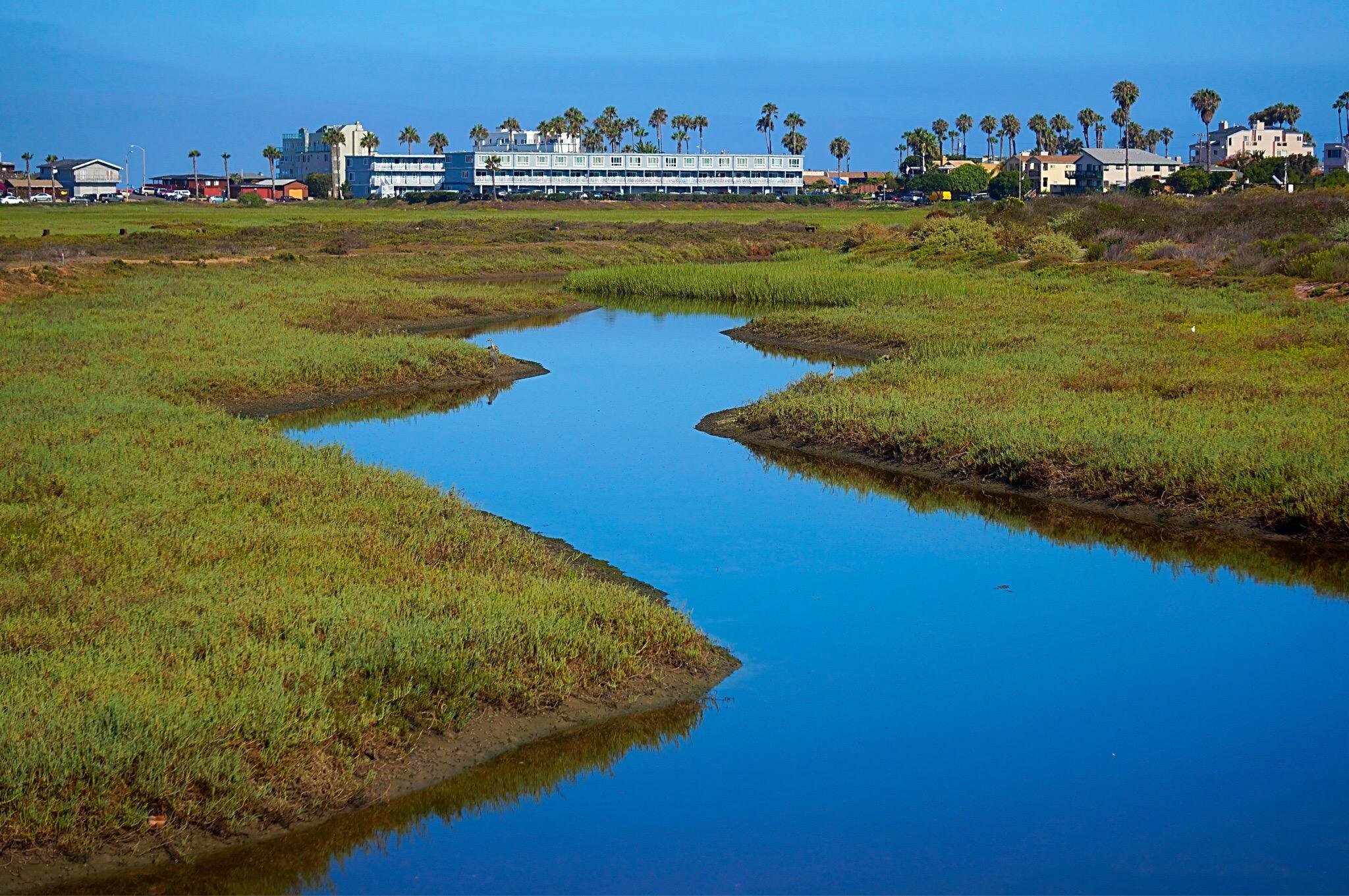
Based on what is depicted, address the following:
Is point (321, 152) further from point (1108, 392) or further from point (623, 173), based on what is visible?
point (1108, 392)

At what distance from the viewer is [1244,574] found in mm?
13781

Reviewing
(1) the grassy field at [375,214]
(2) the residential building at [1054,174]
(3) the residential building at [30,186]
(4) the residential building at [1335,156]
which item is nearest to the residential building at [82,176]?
(3) the residential building at [30,186]

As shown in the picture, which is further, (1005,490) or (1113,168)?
(1113,168)

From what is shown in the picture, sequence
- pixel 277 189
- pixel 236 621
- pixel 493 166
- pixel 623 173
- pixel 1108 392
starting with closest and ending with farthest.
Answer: pixel 236 621 → pixel 1108 392 → pixel 493 166 → pixel 623 173 → pixel 277 189

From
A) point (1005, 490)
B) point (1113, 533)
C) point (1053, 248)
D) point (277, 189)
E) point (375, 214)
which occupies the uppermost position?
point (277, 189)

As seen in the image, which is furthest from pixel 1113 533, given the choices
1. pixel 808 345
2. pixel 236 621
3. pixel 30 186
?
pixel 30 186

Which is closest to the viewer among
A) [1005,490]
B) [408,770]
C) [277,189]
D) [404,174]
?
[408,770]

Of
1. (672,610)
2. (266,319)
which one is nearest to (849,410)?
(672,610)

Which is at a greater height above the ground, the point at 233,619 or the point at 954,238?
the point at 954,238

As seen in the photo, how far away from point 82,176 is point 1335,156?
14350 centimetres

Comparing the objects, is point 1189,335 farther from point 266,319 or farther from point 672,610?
point 266,319

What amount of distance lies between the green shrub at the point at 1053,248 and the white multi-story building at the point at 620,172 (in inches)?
4416

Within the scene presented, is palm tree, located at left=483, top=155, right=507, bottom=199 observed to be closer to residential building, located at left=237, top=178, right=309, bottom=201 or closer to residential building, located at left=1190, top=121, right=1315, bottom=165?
residential building, located at left=237, top=178, right=309, bottom=201

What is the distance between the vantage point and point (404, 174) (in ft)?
547
